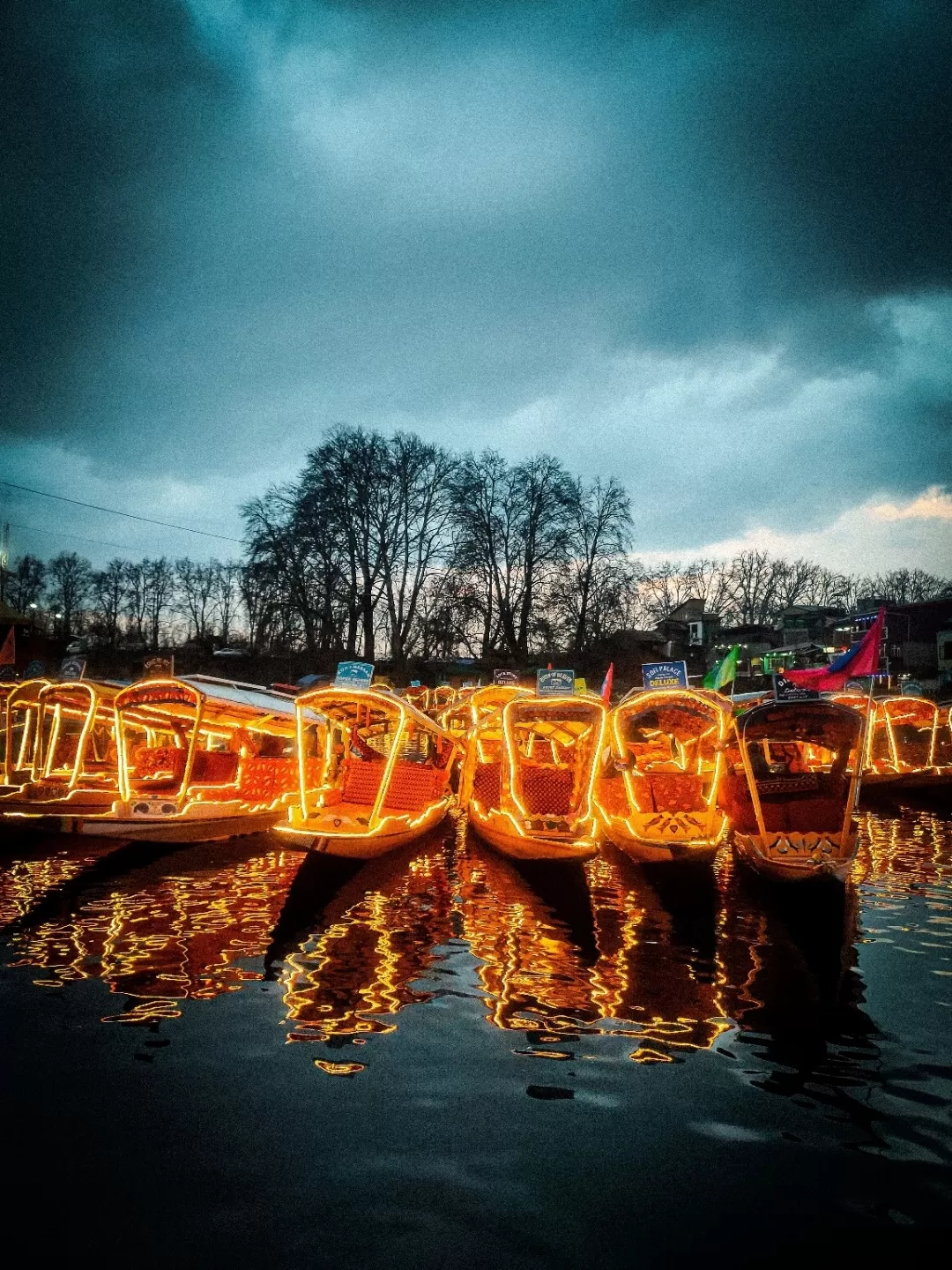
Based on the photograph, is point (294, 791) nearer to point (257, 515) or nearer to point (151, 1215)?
point (151, 1215)

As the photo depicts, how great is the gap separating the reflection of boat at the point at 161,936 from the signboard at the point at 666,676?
283 inches

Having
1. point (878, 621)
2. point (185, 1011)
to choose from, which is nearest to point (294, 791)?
point (185, 1011)

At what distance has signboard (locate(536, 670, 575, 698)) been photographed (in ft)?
39.6

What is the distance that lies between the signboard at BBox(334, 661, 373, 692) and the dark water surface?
12.0ft

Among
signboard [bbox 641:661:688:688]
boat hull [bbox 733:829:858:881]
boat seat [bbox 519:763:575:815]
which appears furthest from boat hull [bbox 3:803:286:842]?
boat hull [bbox 733:829:858:881]

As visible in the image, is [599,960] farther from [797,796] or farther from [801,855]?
[797,796]

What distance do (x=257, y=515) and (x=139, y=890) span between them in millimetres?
32899

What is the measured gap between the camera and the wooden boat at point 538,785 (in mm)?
11156

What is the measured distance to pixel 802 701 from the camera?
1052 centimetres

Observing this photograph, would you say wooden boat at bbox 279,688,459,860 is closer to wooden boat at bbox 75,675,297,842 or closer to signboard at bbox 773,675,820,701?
wooden boat at bbox 75,675,297,842

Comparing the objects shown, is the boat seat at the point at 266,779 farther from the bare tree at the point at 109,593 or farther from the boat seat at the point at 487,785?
the bare tree at the point at 109,593

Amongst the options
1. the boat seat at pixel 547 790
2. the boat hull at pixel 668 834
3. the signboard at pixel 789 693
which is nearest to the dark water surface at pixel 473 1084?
the boat hull at pixel 668 834

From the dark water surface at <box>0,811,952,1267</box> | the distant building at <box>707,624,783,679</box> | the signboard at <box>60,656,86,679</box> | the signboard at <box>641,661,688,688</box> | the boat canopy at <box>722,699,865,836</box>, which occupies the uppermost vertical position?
the distant building at <box>707,624,783,679</box>

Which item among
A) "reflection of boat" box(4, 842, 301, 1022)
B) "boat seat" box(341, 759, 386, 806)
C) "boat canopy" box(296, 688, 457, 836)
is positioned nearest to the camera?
"reflection of boat" box(4, 842, 301, 1022)
